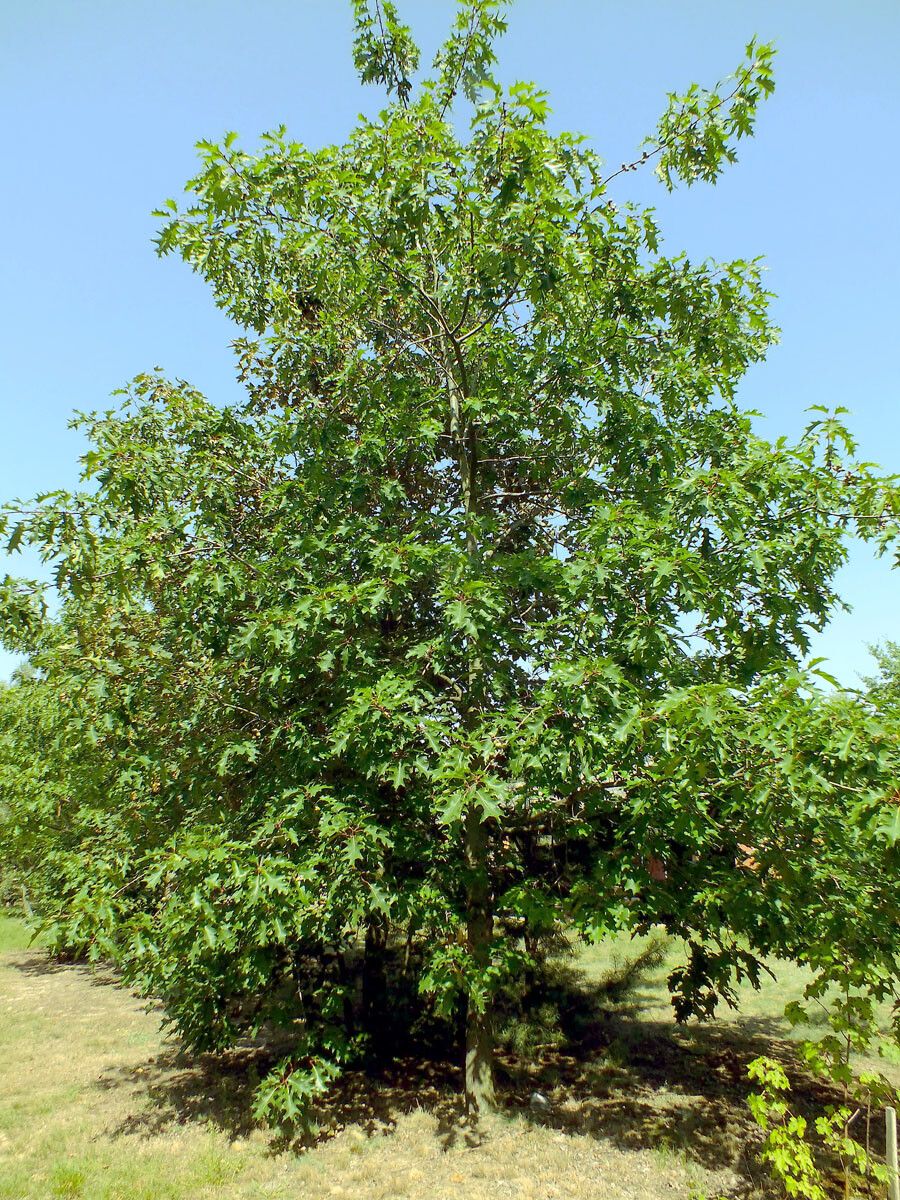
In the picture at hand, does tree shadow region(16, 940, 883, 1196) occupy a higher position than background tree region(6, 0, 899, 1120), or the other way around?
background tree region(6, 0, 899, 1120)

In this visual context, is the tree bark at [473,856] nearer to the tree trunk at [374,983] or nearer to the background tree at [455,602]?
the background tree at [455,602]

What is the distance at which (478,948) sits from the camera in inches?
255

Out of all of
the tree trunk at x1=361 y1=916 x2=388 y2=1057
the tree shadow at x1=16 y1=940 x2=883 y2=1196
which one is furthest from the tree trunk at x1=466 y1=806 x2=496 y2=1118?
the tree trunk at x1=361 y1=916 x2=388 y2=1057

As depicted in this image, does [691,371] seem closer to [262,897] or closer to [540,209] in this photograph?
[540,209]

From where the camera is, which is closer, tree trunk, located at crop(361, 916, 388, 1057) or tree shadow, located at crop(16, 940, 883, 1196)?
tree shadow, located at crop(16, 940, 883, 1196)

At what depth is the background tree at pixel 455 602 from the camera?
5.34m

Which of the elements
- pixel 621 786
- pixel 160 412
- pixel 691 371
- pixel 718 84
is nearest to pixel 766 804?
pixel 621 786

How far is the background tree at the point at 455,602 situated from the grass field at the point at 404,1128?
0.70m

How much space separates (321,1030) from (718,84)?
9.82 metres

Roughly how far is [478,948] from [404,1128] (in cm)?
238

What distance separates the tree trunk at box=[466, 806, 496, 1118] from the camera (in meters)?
6.64

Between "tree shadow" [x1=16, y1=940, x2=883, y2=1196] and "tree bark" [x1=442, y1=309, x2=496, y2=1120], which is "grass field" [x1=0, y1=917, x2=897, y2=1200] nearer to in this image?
"tree shadow" [x1=16, y1=940, x2=883, y2=1196]

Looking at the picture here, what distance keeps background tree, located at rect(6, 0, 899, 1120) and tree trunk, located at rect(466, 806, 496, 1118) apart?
32mm

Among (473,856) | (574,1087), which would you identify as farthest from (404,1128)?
(473,856)
